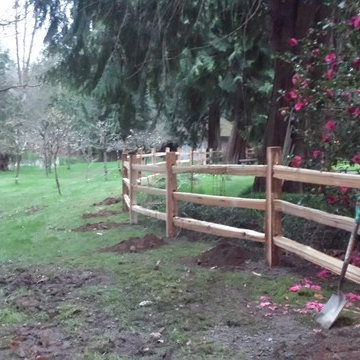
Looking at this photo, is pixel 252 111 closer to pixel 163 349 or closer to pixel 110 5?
pixel 110 5

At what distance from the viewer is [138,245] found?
7508mm

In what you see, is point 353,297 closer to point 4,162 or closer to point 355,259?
point 355,259

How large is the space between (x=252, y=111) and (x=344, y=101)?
10701 mm

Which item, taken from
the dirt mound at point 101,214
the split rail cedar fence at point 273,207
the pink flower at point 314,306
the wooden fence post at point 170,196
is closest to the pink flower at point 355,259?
the split rail cedar fence at point 273,207

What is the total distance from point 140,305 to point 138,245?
2.78 m

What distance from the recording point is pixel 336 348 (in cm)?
333

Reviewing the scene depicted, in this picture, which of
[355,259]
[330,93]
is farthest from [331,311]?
[330,93]

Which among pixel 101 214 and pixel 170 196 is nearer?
pixel 170 196

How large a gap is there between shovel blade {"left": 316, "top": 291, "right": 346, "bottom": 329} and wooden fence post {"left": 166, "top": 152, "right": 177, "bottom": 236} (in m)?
4.20

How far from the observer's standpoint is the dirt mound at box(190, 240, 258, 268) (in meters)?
6.11

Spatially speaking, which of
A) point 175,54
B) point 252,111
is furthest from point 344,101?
point 252,111

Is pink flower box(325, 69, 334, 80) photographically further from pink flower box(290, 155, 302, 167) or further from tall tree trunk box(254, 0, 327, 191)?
tall tree trunk box(254, 0, 327, 191)

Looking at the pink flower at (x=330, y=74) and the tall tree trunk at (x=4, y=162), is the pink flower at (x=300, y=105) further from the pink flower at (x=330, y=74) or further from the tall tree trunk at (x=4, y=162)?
the tall tree trunk at (x=4, y=162)

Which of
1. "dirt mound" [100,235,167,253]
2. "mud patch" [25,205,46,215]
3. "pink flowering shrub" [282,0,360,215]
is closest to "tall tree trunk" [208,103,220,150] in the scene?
"mud patch" [25,205,46,215]
